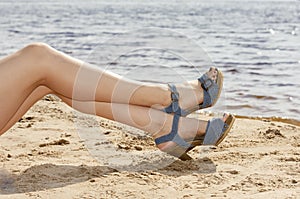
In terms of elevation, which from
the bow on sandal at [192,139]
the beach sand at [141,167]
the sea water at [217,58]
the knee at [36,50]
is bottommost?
the sea water at [217,58]

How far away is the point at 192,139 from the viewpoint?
2.66m

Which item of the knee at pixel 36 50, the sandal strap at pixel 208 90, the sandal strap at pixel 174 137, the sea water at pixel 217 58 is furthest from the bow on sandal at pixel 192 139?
the sea water at pixel 217 58


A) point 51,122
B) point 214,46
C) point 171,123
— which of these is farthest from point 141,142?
point 214,46

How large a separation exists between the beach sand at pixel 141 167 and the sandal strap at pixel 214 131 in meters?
0.11

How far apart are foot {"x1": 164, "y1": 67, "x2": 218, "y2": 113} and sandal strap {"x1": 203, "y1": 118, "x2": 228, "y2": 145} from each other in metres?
0.15

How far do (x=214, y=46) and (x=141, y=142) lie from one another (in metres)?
6.85

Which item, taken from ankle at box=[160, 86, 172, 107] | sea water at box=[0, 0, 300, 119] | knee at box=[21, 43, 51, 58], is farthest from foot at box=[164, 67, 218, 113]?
sea water at box=[0, 0, 300, 119]

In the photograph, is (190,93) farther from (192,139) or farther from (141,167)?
(141,167)

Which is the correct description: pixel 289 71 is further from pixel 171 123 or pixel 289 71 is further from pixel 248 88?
pixel 171 123

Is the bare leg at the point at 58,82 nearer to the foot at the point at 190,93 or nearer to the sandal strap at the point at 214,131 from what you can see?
the foot at the point at 190,93

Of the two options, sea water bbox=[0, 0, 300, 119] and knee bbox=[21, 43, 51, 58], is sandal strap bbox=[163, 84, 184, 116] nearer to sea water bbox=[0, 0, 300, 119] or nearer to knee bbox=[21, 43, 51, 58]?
knee bbox=[21, 43, 51, 58]

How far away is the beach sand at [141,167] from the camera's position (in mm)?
2268

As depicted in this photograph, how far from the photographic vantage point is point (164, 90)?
2.64 metres

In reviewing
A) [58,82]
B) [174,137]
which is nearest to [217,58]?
[174,137]
